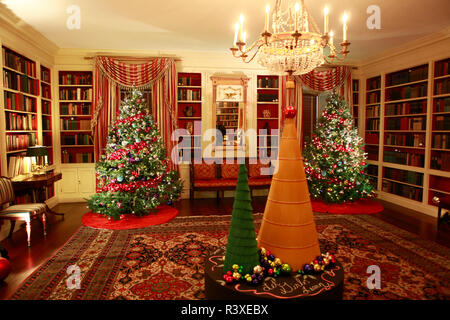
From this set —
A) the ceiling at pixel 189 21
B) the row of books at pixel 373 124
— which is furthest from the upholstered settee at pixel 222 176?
the row of books at pixel 373 124

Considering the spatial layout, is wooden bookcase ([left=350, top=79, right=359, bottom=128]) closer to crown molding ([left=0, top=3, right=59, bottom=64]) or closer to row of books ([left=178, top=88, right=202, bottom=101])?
row of books ([left=178, top=88, right=202, bottom=101])

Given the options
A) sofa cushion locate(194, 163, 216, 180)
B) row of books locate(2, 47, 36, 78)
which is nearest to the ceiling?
row of books locate(2, 47, 36, 78)

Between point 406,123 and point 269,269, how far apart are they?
16.3ft

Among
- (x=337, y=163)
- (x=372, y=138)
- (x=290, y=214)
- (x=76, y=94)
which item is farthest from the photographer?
(x=372, y=138)

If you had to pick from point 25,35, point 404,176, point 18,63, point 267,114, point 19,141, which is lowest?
point 404,176

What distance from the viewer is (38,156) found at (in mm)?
4844

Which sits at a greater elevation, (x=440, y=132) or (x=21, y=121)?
(x=21, y=121)

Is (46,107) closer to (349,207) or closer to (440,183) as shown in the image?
(349,207)

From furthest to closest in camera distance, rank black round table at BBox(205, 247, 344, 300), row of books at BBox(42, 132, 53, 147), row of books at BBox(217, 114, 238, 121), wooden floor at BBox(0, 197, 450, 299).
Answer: row of books at BBox(217, 114, 238, 121)
row of books at BBox(42, 132, 53, 147)
wooden floor at BBox(0, 197, 450, 299)
black round table at BBox(205, 247, 344, 300)

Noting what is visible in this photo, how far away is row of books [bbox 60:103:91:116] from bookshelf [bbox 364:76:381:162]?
610cm

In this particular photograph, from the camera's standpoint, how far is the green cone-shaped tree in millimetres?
2301

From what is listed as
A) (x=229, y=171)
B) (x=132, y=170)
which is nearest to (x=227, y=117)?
(x=229, y=171)

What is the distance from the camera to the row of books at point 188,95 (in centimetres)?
639

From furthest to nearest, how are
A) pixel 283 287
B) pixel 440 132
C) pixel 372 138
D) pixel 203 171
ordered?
1. pixel 372 138
2. pixel 203 171
3. pixel 440 132
4. pixel 283 287
